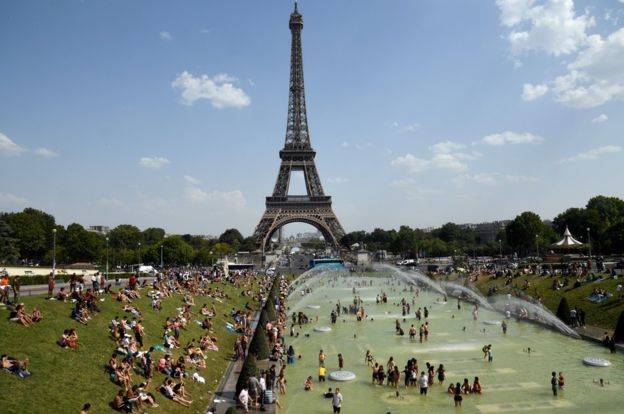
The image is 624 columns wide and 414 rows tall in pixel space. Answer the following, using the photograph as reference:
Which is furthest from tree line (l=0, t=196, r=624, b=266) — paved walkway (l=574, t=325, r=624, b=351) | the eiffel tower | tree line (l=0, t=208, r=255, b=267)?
paved walkway (l=574, t=325, r=624, b=351)

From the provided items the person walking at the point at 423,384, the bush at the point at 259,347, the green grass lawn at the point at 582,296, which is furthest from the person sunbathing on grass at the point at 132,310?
the green grass lawn at the point at 582,296

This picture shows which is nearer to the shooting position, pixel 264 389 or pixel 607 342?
pixel 264 389

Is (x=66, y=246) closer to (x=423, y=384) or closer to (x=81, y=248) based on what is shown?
(x=81, y=248)

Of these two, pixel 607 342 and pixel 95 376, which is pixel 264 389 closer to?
pixel 95 376

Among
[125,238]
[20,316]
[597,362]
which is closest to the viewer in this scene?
[20,316]

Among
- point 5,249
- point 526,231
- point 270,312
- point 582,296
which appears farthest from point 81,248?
point 526,231

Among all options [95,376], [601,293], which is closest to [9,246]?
[95,376]

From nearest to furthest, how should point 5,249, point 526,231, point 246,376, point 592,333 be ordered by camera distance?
point 246,376 → point 592,333 → point 5,249 → point 526,231
